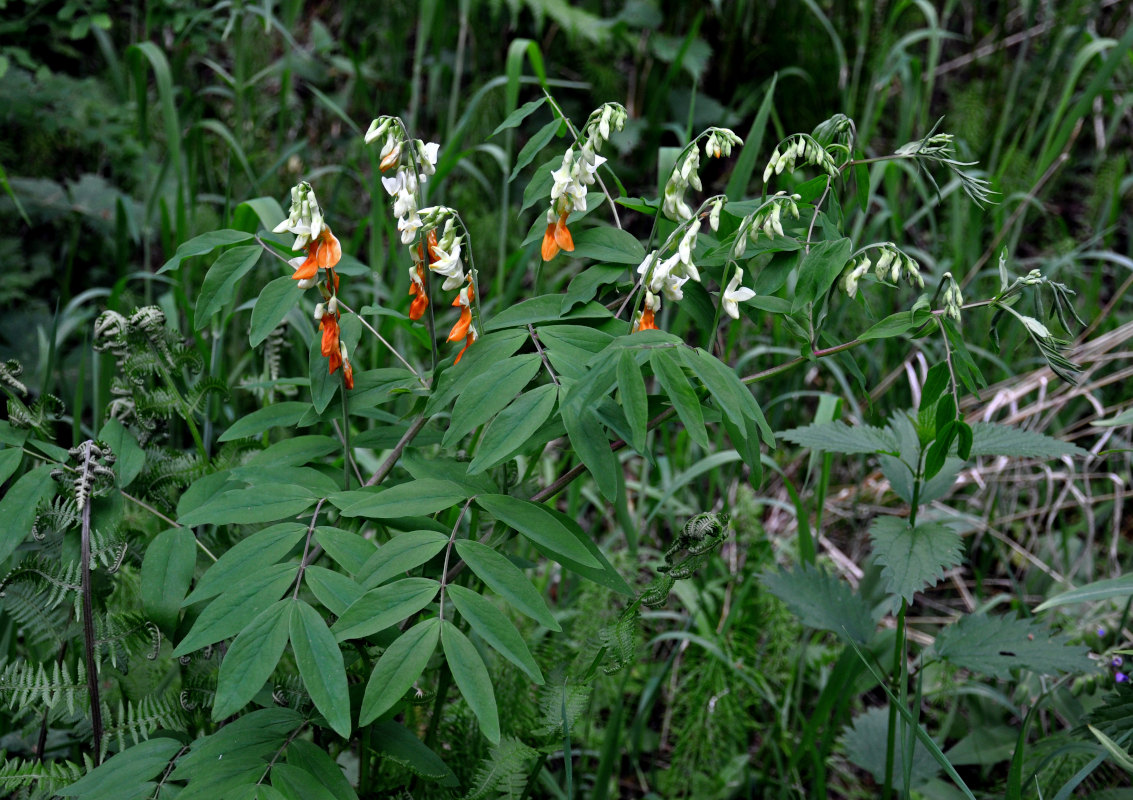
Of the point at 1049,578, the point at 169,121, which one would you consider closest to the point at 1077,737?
the point at 1049,578

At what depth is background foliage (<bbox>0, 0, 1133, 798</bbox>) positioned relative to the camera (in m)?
1.11

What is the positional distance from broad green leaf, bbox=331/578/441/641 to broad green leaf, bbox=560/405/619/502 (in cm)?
23

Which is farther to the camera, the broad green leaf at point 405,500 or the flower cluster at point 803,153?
the flower cluster at point 803,153

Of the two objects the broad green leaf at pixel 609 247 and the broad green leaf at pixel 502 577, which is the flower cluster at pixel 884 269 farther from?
the broad green leaf at pixel 502 577

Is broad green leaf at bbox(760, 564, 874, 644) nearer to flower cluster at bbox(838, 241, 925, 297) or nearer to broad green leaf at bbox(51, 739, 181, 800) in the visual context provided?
flower cluster at bbox(838, 241, 925, 297)

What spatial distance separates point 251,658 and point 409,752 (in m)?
0.34

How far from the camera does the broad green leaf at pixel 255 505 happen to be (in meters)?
1.08

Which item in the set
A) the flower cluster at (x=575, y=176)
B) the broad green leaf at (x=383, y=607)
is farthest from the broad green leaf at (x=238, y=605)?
the flower cluster at (x=575, y=176)

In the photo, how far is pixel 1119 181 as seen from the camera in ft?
10.1

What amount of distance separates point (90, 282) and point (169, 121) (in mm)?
1297

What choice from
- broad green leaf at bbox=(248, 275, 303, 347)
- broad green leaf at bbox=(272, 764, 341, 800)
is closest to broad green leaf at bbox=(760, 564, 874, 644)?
broad green leaf at bbox=(272, 764, 341, 800)

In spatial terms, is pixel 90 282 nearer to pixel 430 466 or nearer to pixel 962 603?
pixel 430 466

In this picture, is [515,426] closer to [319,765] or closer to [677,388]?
[677,388]

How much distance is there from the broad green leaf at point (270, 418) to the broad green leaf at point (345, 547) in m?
0.25
